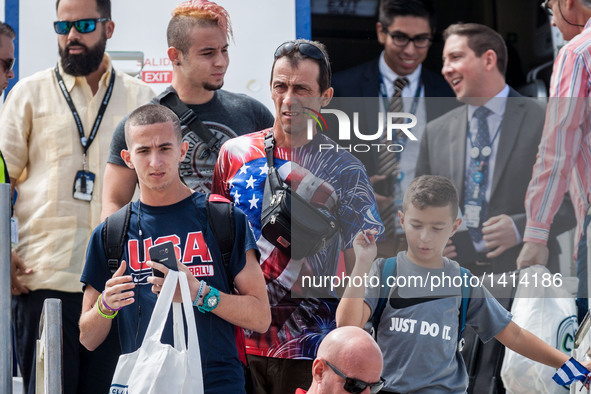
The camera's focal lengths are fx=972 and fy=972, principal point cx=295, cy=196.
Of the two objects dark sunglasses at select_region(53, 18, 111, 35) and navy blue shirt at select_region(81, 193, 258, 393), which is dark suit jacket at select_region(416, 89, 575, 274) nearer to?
navy blue shirt at select_region(81, 193, 258, 393)

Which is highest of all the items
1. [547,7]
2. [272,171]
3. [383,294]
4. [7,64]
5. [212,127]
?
[547,7]

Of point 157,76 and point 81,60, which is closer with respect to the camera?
point 81,60

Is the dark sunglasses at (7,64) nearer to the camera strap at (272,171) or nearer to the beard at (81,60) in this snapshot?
the beard at (81,60)

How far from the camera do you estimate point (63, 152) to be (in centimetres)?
481

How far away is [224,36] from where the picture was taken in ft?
14.8

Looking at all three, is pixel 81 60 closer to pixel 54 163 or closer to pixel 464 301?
pixel 54 163

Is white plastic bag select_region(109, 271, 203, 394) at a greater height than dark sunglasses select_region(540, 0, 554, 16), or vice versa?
dark sunglasses select_region(540, 0, 554, 16)

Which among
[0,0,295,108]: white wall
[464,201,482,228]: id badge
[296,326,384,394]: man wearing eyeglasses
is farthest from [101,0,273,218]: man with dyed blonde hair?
[296,326,384,394]: man wearing eyeglasses

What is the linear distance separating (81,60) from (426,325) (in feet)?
7.64

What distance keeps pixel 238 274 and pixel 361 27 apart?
78.3 inches

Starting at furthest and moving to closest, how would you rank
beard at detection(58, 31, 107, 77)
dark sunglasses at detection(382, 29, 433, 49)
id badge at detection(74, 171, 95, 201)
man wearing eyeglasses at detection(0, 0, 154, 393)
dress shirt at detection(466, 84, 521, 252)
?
dark sunglasses at detection(382, 29, 433, 49)
beard at detection(58, 31, 107, 77)
id badge at detection(74, 171, 95, 201)
man wearing eyeglasses at detection(0, 0, 154, 393)
dress shirt at detection(466, 84, 521, 252)

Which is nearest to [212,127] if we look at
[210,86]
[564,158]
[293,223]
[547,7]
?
[210,86]

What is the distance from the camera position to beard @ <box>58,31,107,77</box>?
4953 millimetres

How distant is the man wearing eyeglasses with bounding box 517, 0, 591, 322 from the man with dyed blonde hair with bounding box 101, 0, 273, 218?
1323 millimetres
